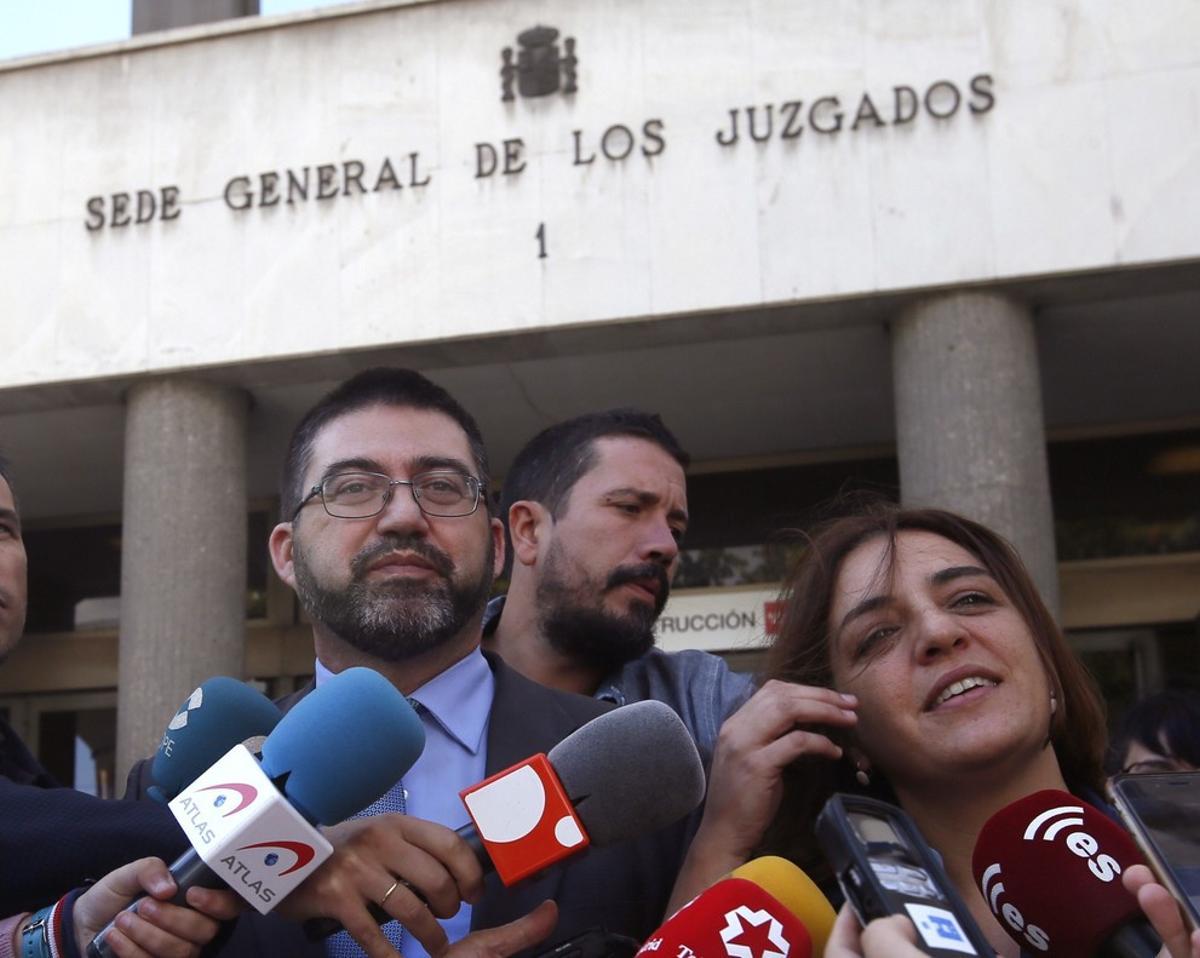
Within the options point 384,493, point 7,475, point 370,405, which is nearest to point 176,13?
point 7,475

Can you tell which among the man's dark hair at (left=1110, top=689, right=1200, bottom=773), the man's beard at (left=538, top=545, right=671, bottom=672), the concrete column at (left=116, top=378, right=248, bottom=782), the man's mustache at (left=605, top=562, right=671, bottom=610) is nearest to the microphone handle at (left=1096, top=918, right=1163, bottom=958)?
the man's beard at (left=538, top=545, right=671, bottom=672)

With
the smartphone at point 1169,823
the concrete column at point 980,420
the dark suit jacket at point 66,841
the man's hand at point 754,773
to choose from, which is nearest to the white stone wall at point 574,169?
the concrete column at point 980,420

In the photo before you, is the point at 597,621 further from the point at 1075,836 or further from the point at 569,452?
the point at 1075,836

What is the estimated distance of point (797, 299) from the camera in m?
7.61

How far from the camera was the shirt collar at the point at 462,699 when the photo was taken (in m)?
2.28

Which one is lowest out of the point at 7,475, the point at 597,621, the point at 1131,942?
the point at 1131,942

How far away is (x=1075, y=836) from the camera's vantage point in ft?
5.69

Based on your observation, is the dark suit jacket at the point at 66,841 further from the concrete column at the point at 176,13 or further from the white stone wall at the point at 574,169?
the concrete column at the point at 176,13

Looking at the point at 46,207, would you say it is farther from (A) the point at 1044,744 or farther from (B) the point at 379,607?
(A) the point at 1044,744

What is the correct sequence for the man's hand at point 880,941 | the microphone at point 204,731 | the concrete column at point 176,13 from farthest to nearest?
1. the concrete column at point 176,13
2. the microphone at point 204,731
3. the man's hand at point 880,941

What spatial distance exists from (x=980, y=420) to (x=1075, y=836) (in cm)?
581

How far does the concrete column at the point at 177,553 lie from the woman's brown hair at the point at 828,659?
603cm

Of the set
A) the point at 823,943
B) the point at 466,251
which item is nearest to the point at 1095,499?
the point at 466,251

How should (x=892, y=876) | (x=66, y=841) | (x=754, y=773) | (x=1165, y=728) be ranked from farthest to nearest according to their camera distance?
(x=1165, y=728), (x=754, y=773), (x=66, y=841), (x=892, y=876)
